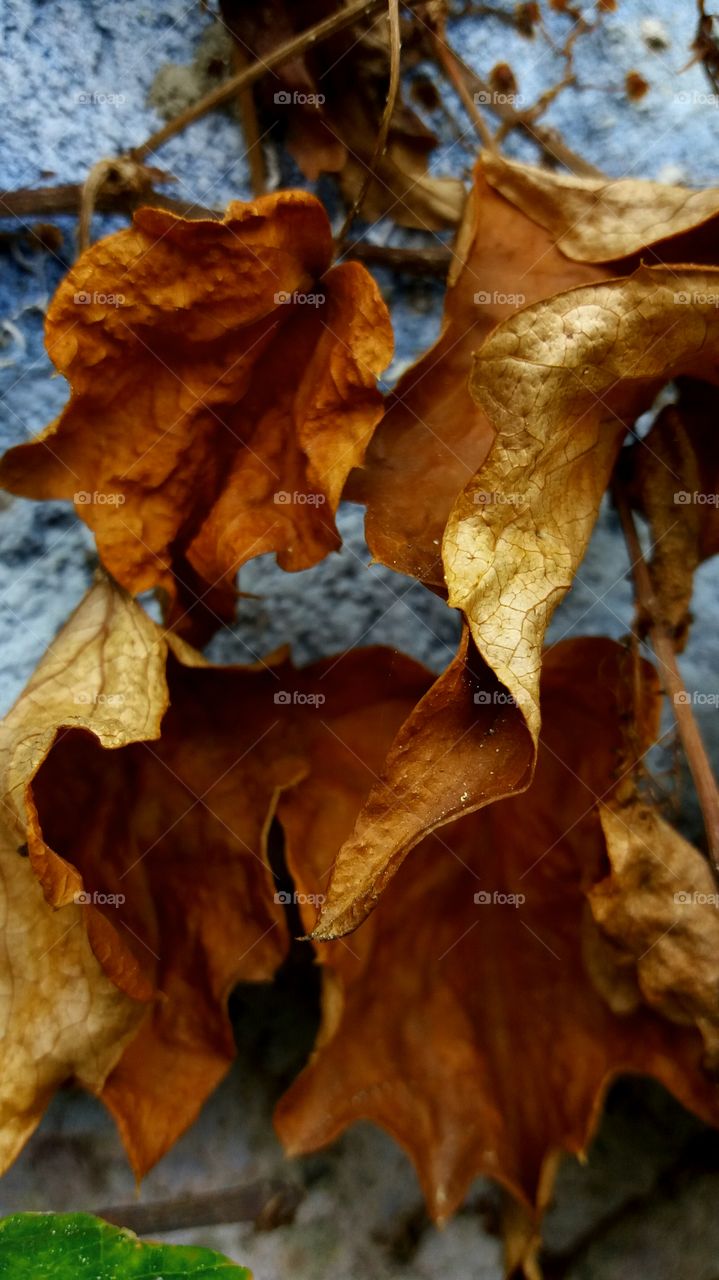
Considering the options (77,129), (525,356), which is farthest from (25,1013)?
(77,129)

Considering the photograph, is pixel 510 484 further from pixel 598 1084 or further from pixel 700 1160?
pixel 700 1160

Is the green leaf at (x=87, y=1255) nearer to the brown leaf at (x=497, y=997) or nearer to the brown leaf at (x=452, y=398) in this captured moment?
the brown leaf at (x=497, y=997)

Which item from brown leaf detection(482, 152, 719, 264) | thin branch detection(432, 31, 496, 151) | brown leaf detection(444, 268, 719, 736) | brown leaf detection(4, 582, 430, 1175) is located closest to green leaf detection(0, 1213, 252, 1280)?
brown leaf detection(4, 582, 430, 1175)

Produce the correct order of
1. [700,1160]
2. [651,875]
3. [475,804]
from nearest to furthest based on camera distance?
[475,804], [651,875], [700,1160]

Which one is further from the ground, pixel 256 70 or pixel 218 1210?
pixel 256 70

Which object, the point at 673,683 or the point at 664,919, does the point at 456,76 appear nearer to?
the point at 673,683

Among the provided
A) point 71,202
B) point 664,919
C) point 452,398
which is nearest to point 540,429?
point 452,398

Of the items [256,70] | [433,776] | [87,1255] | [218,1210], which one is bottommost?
[218,1210]
